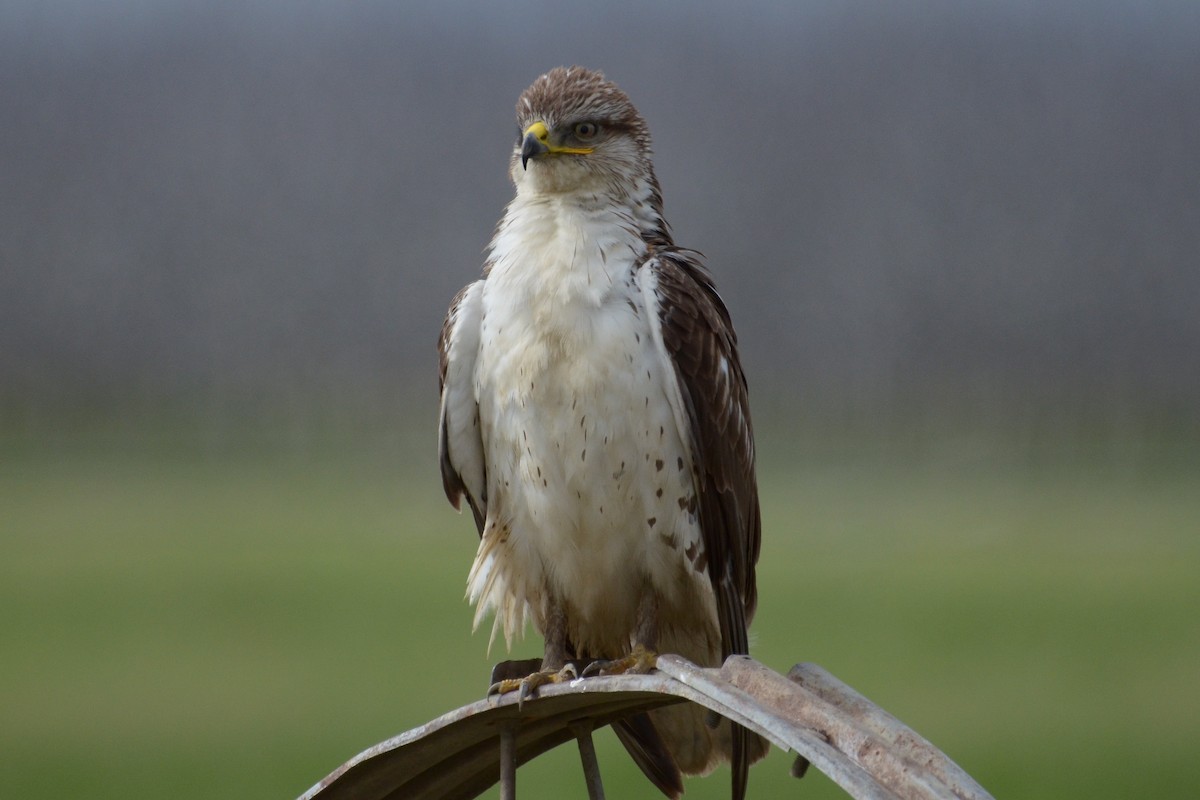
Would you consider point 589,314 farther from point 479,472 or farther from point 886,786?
point 886,786

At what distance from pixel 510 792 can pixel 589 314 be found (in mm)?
807

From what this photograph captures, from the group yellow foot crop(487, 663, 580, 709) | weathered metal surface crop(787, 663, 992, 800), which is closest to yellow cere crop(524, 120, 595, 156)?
yellow foot crop(487, 663, 580, 709)

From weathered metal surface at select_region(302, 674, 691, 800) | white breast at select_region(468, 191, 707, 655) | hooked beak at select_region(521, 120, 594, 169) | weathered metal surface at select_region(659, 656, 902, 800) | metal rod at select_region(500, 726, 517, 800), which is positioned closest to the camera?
weathered metal surface at select_region(659, 656, 902, 800)

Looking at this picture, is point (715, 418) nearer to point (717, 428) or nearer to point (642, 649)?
point (717, 428)

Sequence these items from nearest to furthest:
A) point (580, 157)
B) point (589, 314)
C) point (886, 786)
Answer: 1. point (886, 786)
2. point (589, 314)
3. point (580, 157)

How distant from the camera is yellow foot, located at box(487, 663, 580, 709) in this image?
190cm

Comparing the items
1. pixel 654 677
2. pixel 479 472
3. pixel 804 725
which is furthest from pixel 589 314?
pixel 804 725

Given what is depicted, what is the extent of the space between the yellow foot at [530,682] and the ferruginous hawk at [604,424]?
0.7 inches

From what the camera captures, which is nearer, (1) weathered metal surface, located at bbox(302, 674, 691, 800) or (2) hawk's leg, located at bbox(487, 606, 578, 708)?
(1) weathered metal surface, located at bbox(302, 674, 691, 800)

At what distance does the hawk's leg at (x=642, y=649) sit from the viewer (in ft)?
6.99

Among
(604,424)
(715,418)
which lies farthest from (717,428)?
(604,424)

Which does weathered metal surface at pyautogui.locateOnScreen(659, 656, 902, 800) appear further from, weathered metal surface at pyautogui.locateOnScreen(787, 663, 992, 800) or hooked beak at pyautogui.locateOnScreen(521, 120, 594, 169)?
hooked beak at pyautogui.locateOnScreen(521, 120, 594, 169)

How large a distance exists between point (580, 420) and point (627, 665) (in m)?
0.43

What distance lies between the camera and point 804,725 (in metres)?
1.54
